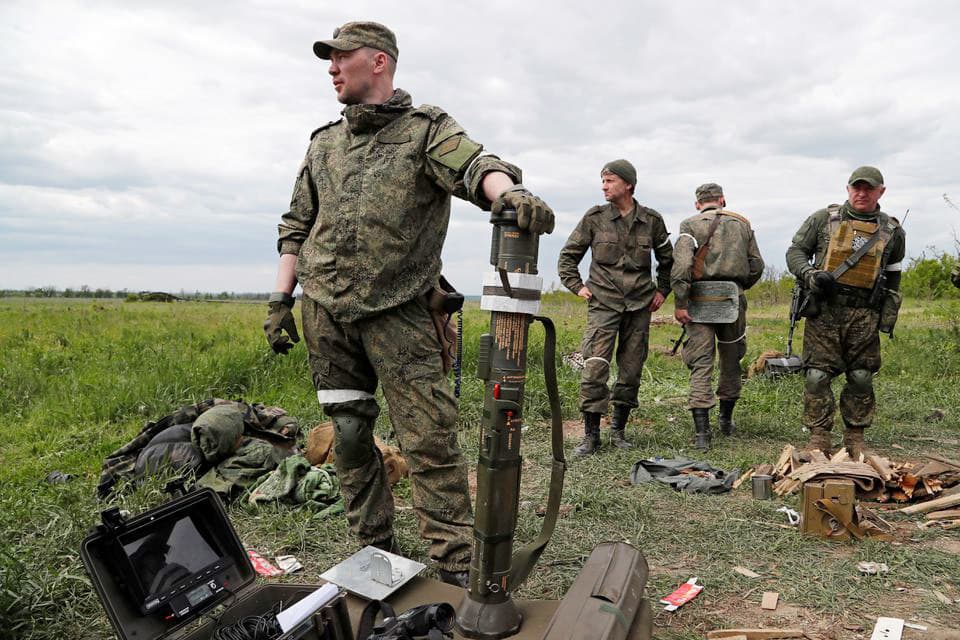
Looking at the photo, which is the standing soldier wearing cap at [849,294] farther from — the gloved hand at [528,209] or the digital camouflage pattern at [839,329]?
the gloved hand at [528,209]

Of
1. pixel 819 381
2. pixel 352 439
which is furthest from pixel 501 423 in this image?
pixel 819 381

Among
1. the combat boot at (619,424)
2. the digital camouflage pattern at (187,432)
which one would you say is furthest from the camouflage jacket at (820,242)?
the digital camouflage pattern at (187,432)

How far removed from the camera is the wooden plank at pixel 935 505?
429cm

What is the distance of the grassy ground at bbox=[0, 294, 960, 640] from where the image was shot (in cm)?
305

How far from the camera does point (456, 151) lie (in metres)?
2.70

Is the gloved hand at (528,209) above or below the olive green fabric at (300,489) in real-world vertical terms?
above

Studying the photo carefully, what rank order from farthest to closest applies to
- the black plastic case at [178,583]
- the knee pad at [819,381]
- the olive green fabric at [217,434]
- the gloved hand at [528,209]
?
the knee pad at [819,381]
the olive green fabric at [217,434]
the black plastic case at [178,583]
the gloved hand at [528,209]

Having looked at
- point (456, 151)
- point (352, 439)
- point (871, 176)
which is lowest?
point (352, 439)

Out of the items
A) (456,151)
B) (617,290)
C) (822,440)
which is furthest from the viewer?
(617,290)

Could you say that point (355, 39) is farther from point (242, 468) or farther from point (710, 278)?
point (710, 278)

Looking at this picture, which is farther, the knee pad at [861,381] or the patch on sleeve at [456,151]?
the knee pad at [861,381]

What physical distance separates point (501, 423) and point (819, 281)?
417 cm

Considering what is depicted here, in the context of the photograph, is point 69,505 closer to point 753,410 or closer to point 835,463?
point 835,463

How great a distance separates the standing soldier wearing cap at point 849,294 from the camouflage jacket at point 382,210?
3870 mm
